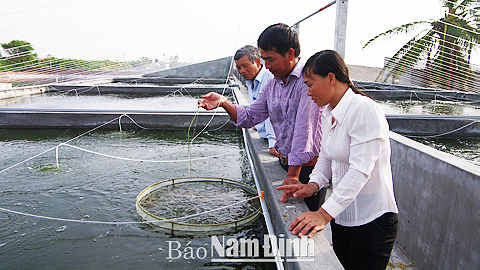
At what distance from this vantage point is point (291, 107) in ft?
7.23

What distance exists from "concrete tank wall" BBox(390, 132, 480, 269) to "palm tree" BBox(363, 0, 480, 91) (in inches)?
310

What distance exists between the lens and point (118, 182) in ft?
14.3

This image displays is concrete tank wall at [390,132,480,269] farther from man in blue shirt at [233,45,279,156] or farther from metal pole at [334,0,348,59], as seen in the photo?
metal pole at [334,0,348,59]

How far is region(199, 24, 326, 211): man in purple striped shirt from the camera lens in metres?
2.05

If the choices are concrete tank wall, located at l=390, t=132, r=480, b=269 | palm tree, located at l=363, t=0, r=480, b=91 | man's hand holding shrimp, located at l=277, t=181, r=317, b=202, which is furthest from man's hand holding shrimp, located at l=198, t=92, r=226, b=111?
palm tree, located at l=363, t=0, r=480, b=91

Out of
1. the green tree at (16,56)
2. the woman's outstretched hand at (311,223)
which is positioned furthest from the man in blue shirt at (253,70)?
the green tree at (16,56)

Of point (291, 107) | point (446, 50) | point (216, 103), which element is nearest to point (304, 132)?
point (291, 107)

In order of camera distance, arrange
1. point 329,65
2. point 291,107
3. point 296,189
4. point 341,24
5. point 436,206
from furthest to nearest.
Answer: point 341,24 < point 436,206 < point 291,107 < point 296,189 < point 329,65

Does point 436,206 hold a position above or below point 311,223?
below

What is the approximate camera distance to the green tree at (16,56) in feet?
38.8

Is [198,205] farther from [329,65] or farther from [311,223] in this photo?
[329,65]

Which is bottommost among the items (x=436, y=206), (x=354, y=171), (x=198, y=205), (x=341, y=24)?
(x=198, y=205)

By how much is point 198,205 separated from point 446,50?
10.4 metres

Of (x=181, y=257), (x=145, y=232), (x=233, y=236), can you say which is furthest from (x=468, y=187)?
(x=145, y=232)
